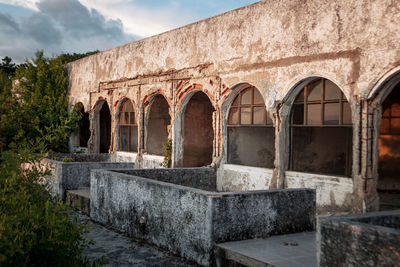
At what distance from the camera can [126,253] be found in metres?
5.49

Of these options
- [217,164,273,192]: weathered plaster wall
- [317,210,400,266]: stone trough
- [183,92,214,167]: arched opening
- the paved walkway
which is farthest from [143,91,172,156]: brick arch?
[317,210,400,266]: stone trough

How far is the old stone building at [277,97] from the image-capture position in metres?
6.87

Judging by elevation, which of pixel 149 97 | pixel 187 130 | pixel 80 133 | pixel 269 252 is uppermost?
pixel 149 97

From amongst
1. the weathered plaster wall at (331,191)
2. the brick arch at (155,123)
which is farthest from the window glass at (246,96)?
the brick arch at (155,123)

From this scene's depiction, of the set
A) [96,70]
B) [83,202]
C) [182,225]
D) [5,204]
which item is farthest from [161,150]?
[5,204]

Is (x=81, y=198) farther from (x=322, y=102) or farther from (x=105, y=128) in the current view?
(x=105, y=128)

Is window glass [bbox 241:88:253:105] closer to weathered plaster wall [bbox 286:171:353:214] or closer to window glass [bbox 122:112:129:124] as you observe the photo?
weathered plaster wall [bbox 286:171:353:214]

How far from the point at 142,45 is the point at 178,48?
2032 millimetres

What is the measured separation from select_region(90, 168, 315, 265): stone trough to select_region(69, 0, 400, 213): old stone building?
199cm

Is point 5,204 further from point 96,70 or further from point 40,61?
point 40,61

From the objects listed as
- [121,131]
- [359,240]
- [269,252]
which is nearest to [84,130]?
[121,131]

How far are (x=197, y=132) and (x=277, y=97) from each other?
159 inches

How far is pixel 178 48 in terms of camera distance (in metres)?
11.4

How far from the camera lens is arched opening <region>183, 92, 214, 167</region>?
11.9 m
